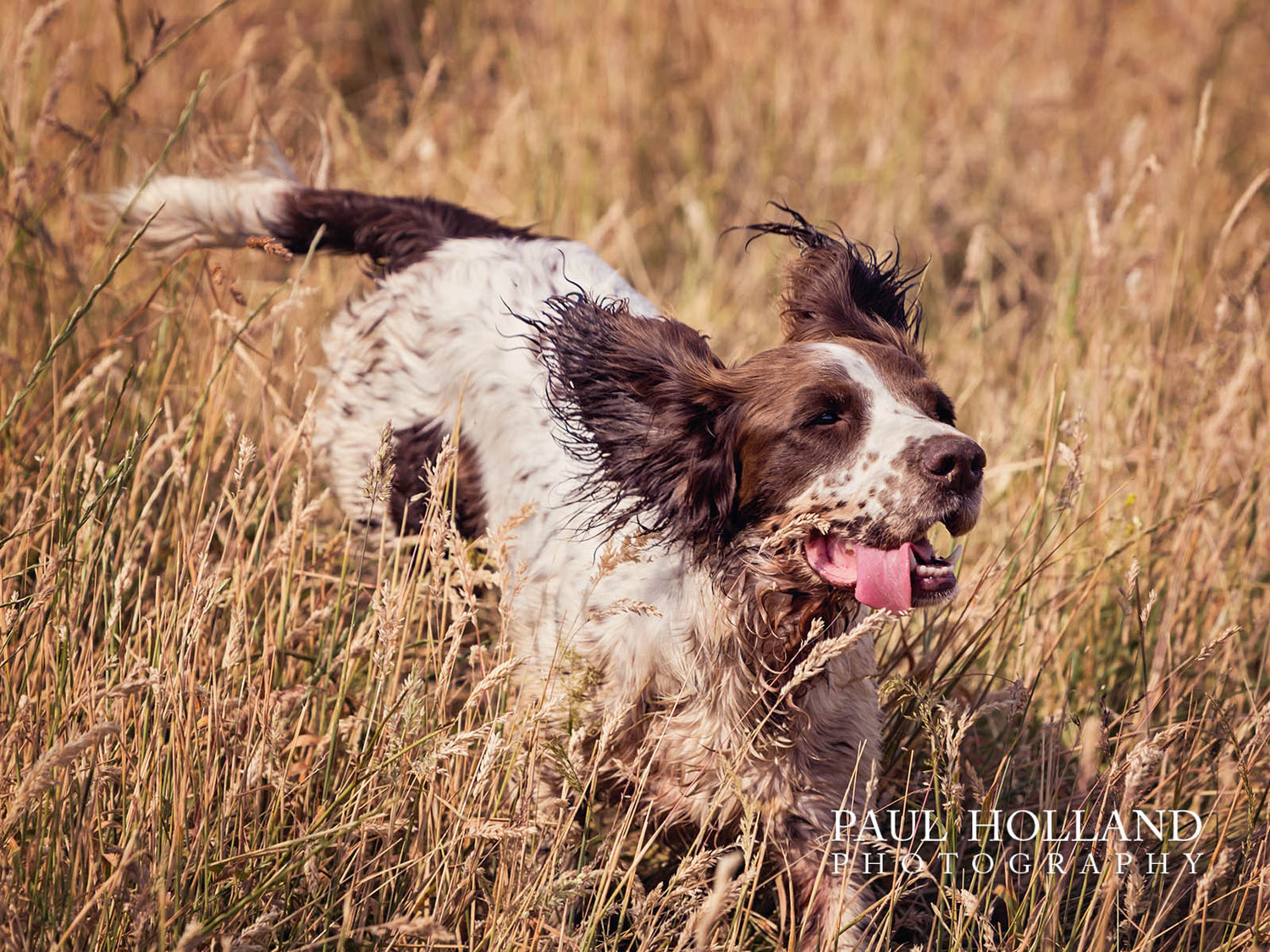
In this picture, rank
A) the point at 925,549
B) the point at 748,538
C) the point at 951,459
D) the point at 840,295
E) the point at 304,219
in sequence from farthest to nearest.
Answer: the point at 304,219
the point at 840,295
the point at 748,538
the point at 925,549
the point at 951,459

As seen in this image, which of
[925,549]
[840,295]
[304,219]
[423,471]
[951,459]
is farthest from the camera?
[304,219]

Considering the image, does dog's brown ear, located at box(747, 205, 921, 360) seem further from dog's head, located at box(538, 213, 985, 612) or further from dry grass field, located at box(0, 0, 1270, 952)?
dry grass field, located at box(0, 0, 1270, 952)

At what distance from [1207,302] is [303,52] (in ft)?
11.8

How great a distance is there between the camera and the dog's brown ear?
2.79 metres

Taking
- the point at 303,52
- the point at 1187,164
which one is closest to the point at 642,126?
the point at 303,52

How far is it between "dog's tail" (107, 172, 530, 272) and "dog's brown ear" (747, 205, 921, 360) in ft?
3.40

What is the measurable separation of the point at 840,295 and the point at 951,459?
2.30ft

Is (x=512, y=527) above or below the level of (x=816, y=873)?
above

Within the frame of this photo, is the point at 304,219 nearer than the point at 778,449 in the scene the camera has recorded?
No

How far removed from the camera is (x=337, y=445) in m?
3.57

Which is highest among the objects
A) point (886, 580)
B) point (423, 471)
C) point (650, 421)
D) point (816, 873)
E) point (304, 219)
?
point (304, 219)

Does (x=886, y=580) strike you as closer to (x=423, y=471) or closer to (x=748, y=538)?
(x=748, y=538)

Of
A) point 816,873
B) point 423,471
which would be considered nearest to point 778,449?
point 816,873

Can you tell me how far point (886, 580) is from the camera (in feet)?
7.57
